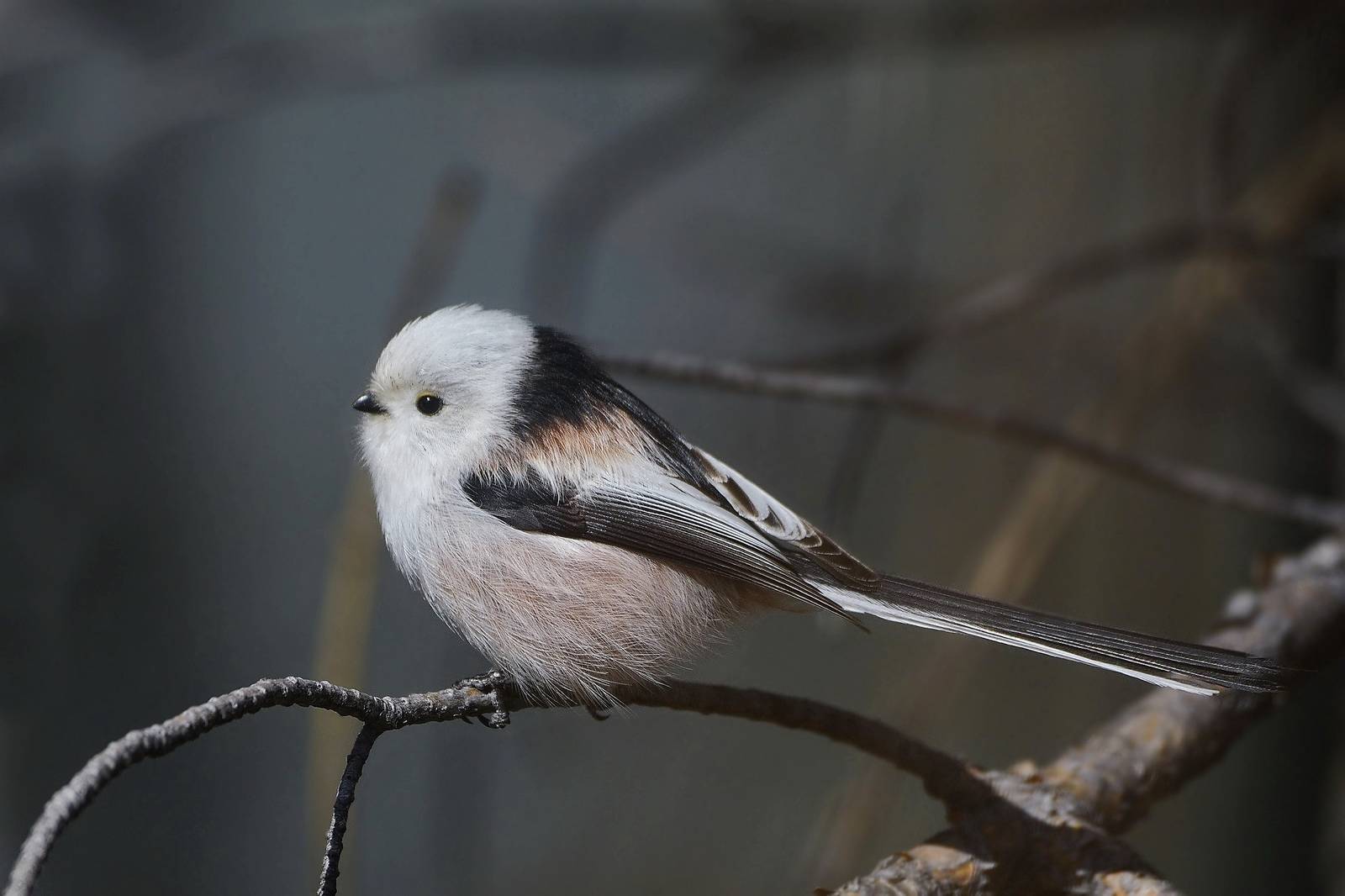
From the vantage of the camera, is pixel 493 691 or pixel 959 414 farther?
pixel 959 414

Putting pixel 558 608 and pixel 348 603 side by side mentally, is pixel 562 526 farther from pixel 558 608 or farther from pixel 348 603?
pixel 348 603

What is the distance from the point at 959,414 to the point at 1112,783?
0.51 m

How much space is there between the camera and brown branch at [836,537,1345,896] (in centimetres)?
86

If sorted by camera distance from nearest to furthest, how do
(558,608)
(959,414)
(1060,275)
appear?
(558,608) → (959,414) → (1060,275)

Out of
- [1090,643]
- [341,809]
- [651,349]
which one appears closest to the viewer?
[341,809]

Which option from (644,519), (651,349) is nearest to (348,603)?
(644,519)

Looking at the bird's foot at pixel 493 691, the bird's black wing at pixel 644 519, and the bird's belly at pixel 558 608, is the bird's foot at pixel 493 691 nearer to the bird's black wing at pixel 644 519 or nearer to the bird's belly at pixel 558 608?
the bird's belly at pixel 558 608

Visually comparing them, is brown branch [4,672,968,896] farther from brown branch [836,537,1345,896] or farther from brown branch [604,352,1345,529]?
brown branch [604,352,1345,529]

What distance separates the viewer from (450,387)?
997 mm

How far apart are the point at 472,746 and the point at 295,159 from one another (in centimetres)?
123

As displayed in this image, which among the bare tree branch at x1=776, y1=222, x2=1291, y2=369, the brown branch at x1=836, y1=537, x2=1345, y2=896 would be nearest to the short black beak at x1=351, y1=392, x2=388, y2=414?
the brown branch at x1=836, y1=537, x2=1345, y2=896

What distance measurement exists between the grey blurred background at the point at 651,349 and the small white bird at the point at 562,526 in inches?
23.7

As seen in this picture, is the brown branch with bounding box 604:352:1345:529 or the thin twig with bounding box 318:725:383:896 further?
the brown branch with bounding box 604:352:1345:529

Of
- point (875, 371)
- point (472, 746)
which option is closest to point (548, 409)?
point (875, 371)
